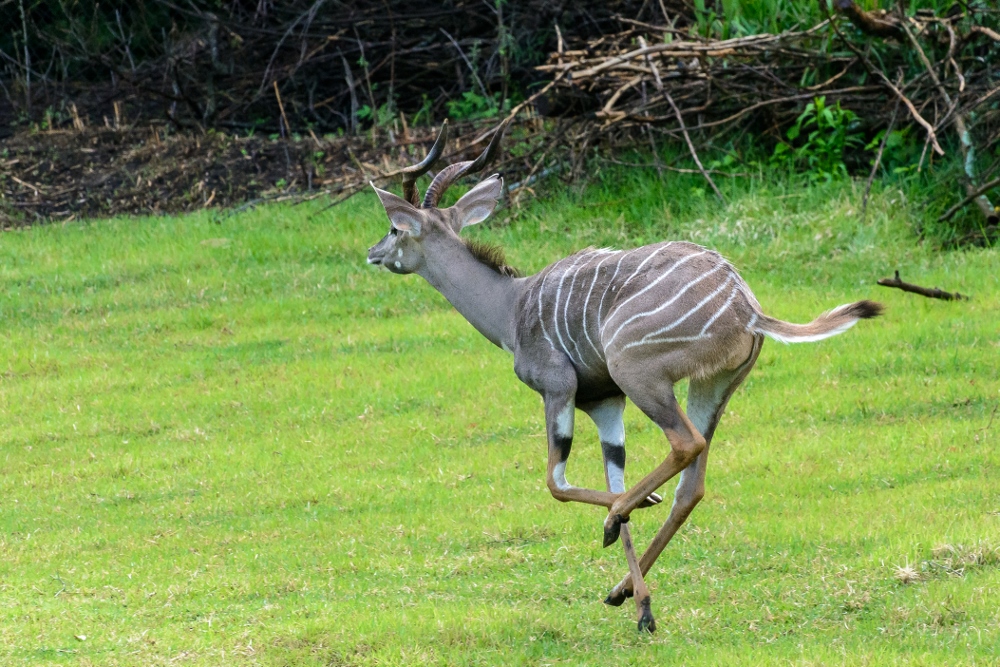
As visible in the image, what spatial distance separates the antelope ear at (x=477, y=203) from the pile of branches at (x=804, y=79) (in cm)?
520

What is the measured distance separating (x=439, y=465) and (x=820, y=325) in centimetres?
326

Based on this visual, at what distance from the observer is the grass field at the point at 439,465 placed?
5559 mm

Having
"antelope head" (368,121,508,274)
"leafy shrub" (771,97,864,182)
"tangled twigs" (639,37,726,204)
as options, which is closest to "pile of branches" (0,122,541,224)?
"tangled twigs" (639,37,726,204)

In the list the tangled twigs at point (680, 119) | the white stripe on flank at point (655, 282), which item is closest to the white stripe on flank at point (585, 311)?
the white stripe on flank at point (655, 282)

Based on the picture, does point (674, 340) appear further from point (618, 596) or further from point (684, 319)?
point (618, 596)

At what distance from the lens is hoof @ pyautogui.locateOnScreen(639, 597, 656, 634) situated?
5410 mm

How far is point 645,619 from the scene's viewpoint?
541 centimetres

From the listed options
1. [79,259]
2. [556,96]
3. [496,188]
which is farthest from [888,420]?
[79,259]

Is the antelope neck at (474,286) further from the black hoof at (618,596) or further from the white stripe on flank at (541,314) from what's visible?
the black hoof at (618,596)

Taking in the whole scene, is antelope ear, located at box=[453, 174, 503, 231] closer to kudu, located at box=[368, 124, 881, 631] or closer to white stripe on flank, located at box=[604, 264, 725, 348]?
kudu, located at box=[368, 124, 881, 631]

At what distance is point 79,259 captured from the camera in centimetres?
1285

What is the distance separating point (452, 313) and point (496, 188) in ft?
14.1

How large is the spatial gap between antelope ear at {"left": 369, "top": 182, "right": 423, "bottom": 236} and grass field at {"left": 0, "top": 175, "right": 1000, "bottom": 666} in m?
1.50

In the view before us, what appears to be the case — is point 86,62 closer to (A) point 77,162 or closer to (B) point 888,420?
(A) point 77,162
